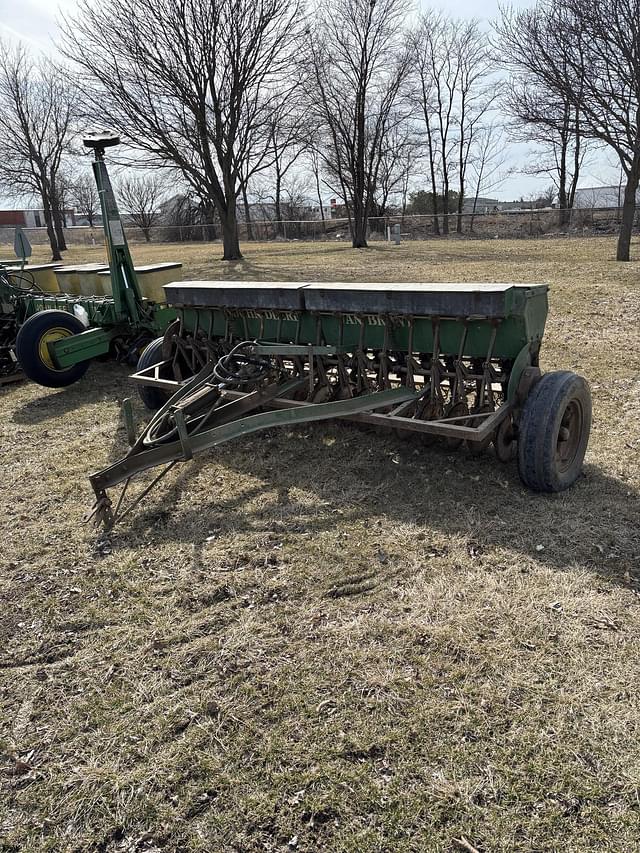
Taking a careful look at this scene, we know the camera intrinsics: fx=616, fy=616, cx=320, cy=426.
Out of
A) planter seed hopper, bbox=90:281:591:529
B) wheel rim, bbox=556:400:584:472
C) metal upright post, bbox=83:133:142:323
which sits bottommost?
wheel rim, bbox=556:400:584:472

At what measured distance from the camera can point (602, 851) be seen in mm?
1803

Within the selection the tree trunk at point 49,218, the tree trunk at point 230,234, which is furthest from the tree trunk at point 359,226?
the tree trunk at point 49,218

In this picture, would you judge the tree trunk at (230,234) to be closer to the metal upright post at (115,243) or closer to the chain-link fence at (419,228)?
the chain-link fence at (419,228)

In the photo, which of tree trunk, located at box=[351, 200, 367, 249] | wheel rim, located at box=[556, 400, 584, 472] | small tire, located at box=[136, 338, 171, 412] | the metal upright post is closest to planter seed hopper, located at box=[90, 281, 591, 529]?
wheel rim, located at box=[556, 400, 584, 472]

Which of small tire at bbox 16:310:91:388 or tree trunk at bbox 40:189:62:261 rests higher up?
tree trunk at bbox 40:189:62:261

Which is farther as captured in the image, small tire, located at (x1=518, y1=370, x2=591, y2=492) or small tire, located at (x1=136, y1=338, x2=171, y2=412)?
small tire, located at (x1=136, y1=338, x2=171, y2=412)

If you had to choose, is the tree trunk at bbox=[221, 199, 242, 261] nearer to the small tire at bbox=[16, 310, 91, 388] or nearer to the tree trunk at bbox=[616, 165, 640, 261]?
the tree trunk at bbox=[616, 165, 640, 261]

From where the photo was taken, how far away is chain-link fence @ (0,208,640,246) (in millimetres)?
30094

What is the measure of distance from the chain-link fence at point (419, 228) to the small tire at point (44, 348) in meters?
25.8

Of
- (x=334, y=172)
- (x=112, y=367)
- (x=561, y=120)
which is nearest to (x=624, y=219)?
(x=561, y=120)

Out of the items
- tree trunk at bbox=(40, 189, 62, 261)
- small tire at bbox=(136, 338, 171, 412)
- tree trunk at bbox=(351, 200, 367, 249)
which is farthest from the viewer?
tree trunk at bbox=(351, 200, 367, 249)

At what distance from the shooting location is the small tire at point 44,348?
6.63m

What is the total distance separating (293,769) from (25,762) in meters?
0.99

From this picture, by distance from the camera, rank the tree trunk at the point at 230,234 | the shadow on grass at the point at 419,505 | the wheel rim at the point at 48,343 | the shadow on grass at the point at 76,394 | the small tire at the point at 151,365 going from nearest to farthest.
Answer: the shadow on grass at the point at 419,505
the small tire at the point at 151,365
the shadow on grass at the point at 76,394
the wheel rim at the point at 48,343
the tree trunk at the point at 230,234
